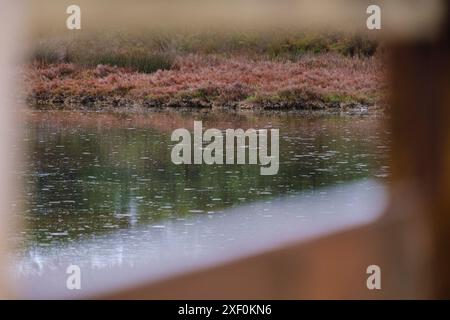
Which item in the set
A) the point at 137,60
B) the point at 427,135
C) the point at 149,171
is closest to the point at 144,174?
the point at 149,171

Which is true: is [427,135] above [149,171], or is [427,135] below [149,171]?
above

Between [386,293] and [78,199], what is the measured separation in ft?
4.19

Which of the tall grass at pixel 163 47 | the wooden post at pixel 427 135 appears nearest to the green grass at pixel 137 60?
the tall grass at pixel 163 47

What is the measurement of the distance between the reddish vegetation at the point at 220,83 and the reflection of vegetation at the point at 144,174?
0.10 m

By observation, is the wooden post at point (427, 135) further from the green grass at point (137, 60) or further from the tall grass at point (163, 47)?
the green grass at point (137, 60)

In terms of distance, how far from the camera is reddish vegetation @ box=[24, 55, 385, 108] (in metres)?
3.52

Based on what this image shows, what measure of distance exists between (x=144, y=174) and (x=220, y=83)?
477 mm

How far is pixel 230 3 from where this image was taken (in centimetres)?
357

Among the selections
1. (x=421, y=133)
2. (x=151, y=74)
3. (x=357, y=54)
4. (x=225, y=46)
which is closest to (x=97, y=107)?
(x=151, y=74)

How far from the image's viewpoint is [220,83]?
141 inches

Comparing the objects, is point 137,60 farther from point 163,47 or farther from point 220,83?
point 220,83

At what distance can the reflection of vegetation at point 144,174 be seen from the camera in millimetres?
3439

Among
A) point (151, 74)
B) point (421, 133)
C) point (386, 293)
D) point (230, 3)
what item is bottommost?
point (386, 293)

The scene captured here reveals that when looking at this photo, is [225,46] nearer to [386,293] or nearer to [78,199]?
[78,199]
